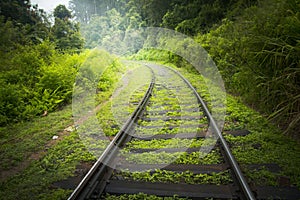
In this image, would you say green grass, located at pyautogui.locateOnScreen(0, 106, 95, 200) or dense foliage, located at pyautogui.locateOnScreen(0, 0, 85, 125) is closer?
green grass, located at pyautogui.locateOnScreen(0, 106, 95, 200)

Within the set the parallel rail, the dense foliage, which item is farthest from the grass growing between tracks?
the dense foliage

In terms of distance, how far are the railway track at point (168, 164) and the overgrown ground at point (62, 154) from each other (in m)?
0.26

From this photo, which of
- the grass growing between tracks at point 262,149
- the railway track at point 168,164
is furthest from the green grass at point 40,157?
the grass growing between tracks at point 262,149

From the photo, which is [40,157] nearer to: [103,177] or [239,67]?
[103,177]

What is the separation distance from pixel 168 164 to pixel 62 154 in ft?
→ 6.20

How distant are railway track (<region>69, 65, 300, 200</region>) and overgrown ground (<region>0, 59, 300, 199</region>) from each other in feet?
0.85

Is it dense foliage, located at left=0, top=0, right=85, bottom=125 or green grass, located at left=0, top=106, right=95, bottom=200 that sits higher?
dense foliage, located at left=0, top=0, right=85, bottom=125

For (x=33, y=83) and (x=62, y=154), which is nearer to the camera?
(x=62, y=154)

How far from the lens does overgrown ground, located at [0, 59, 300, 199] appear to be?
2.88 m

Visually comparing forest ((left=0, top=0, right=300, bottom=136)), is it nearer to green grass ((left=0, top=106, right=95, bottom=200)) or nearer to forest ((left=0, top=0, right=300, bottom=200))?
forest ((left=0, top=0, right=300, bottom=200))

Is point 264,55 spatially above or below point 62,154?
above

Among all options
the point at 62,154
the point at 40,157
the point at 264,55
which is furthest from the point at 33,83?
the point at 264,55

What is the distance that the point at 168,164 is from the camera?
3.31 m

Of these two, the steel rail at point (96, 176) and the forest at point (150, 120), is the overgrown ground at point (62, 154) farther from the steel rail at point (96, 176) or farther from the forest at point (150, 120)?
the steel rail at point (96, 176)
